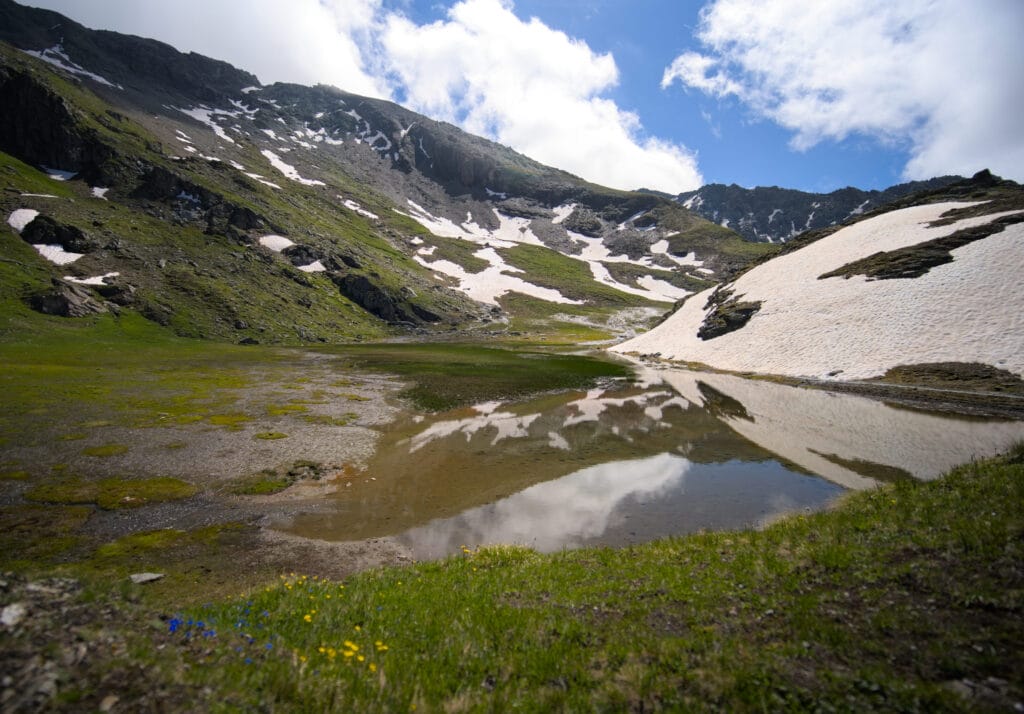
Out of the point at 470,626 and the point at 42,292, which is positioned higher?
the point at 470,626

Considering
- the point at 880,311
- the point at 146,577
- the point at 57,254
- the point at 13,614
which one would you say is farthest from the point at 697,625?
the point at 57,254

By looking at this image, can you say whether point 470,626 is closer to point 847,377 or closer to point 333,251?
point 847,377

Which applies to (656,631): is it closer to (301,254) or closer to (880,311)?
(880,311)

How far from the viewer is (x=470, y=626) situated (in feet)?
26.7

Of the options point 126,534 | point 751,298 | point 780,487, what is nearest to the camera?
point 126,534

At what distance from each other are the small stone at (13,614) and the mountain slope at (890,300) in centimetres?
5273

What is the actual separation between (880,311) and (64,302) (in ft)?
403

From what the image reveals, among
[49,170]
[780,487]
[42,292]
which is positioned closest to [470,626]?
[780,487]

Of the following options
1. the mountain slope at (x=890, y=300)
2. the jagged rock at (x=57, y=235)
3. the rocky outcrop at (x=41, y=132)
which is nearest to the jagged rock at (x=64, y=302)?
the jagged rock at (x=57, y=235)

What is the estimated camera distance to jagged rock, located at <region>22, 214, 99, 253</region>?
9338 centimetres

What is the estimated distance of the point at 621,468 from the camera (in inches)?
910

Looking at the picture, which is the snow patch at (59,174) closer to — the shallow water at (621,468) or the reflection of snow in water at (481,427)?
the shallow water at (621,468)

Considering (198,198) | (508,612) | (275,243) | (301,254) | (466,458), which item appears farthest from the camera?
(275,243)

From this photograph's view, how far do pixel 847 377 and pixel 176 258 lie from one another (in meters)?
136
